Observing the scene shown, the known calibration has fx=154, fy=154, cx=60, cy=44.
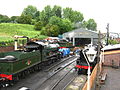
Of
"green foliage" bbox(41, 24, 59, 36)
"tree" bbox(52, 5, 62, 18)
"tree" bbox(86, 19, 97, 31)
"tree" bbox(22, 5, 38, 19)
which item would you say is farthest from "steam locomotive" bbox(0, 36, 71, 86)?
"tree" bbox(22, 5, 38, 19)

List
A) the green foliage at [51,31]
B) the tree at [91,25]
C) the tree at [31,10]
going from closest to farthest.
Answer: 1. the green foliage at [51,31]
2. the tree at [91,25]
3. the tree at [31,10]

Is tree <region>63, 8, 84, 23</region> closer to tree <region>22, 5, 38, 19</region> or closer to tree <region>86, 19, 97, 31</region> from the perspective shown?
tree <region>86, 19, 97, 31</region>

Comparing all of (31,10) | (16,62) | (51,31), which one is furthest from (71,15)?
(16,62)

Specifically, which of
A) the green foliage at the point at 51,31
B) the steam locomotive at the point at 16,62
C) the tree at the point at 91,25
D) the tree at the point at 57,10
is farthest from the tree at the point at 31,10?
the steam locomotive at the point at 16,62

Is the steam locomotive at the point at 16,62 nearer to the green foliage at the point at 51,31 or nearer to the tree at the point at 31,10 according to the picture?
the green foliage at the point at 51,31

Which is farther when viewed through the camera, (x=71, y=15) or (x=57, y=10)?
(x=71, y=15)

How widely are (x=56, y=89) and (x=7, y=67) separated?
13.0 feet

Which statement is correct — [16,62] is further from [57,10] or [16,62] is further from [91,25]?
[91,25]

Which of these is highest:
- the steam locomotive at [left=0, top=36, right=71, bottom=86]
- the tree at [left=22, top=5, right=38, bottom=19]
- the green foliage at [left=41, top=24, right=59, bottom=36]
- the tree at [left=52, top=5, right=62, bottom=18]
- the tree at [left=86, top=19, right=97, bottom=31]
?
the tree at [left=22, top=5, right=38, bottom=19]

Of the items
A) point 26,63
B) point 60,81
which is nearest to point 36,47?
point 26,63

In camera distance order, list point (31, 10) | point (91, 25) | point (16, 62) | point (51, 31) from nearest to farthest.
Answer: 1. point (16, 62)
2. point (51, 31)
3. point (91, 25)
4. point (31, 10)

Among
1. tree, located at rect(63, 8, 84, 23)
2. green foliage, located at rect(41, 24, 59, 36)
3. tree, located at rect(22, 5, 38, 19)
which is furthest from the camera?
tree, located at rect(22, 5, 38, 19)

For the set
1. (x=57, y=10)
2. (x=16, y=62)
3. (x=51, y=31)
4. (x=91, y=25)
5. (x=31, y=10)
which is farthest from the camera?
(x=31, y=10)

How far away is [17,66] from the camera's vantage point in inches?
463
